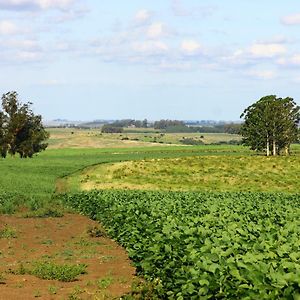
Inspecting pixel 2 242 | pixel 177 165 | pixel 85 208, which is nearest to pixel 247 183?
pixel 177 165

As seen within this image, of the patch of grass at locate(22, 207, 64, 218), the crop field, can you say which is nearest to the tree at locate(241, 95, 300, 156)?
the crop field

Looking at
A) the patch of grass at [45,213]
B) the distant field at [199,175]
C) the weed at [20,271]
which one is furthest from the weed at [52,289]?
the distant field at [199,175]

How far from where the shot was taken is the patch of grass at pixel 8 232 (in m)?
27.2

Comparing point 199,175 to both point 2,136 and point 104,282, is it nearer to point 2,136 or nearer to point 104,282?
point 2,136

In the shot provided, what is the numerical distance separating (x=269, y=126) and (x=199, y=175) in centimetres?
4410

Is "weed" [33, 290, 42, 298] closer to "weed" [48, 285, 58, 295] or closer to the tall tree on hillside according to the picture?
"weed" [48, 285, 58, 295]

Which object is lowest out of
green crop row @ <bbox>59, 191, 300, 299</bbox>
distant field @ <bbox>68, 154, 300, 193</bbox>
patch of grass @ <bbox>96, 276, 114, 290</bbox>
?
distant field @ <bbox>68, 154, 300, 193</bbox>

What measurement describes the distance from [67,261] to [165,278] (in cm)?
903

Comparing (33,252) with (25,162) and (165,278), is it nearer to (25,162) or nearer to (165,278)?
(165,278)

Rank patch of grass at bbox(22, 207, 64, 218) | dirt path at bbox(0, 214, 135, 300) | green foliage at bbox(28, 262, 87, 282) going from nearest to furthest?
dirt path at bbox(0, 214, 135, 300) → green foliage at bbox(28, 262, 87, 282) → patch of grass at bbox(22, 207, 64, 218)

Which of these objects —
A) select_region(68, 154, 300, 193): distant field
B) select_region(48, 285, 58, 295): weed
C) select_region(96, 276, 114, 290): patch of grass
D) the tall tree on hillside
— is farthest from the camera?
the tall tree on hillside

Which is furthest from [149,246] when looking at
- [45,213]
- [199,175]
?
[199,175]

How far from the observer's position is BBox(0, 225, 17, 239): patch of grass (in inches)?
1070

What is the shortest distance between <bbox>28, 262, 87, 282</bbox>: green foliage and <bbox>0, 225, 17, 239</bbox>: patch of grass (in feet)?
28.3
